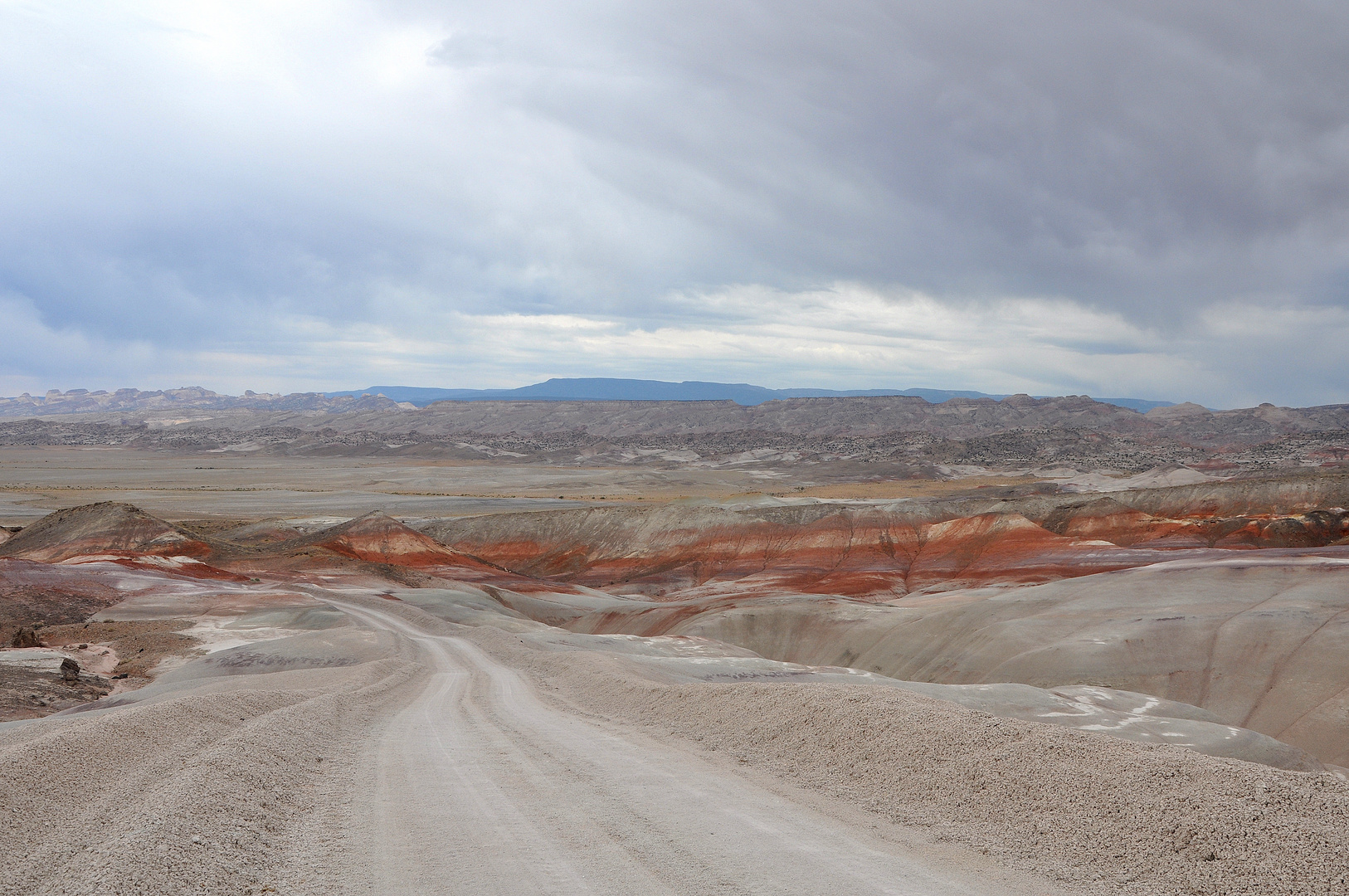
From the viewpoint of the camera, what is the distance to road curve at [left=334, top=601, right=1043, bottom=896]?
25.2 feet

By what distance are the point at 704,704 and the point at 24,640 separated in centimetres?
3286

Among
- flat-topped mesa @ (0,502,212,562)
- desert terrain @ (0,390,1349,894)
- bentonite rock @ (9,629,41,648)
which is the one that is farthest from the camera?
flat-topped mesa @ (0,502,212,562)

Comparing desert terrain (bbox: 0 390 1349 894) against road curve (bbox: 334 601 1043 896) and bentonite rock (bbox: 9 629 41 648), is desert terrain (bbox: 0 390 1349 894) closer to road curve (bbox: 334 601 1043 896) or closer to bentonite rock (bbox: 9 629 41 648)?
road curve (bbox: 334 601 1043 896)

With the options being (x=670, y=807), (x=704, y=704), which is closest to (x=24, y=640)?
(x=704, y=704)

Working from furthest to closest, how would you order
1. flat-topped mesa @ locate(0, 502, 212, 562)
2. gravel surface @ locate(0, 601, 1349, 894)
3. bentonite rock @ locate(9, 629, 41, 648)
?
flat-topped mesa @ locate(0, 502, 212, 562) < bentonite rock @ locate(9, 629, 41, 648) < gravel surface @ locate(0, 601, 1349, 894)

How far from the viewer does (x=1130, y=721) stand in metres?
19.4

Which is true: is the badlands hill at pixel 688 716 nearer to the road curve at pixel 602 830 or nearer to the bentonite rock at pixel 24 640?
the road curve at pixel 602 830

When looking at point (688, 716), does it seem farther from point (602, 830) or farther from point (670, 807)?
point (602, 830)

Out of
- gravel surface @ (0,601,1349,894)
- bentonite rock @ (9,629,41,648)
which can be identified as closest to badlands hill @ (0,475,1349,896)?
gravel surface @ (0,601,1349,894)

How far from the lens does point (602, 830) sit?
9070 millimetres

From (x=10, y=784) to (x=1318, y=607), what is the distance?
42.5m

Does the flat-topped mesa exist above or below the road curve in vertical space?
below

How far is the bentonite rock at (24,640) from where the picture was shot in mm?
31688

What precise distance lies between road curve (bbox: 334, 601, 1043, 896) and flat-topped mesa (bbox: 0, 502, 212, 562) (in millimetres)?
60459
